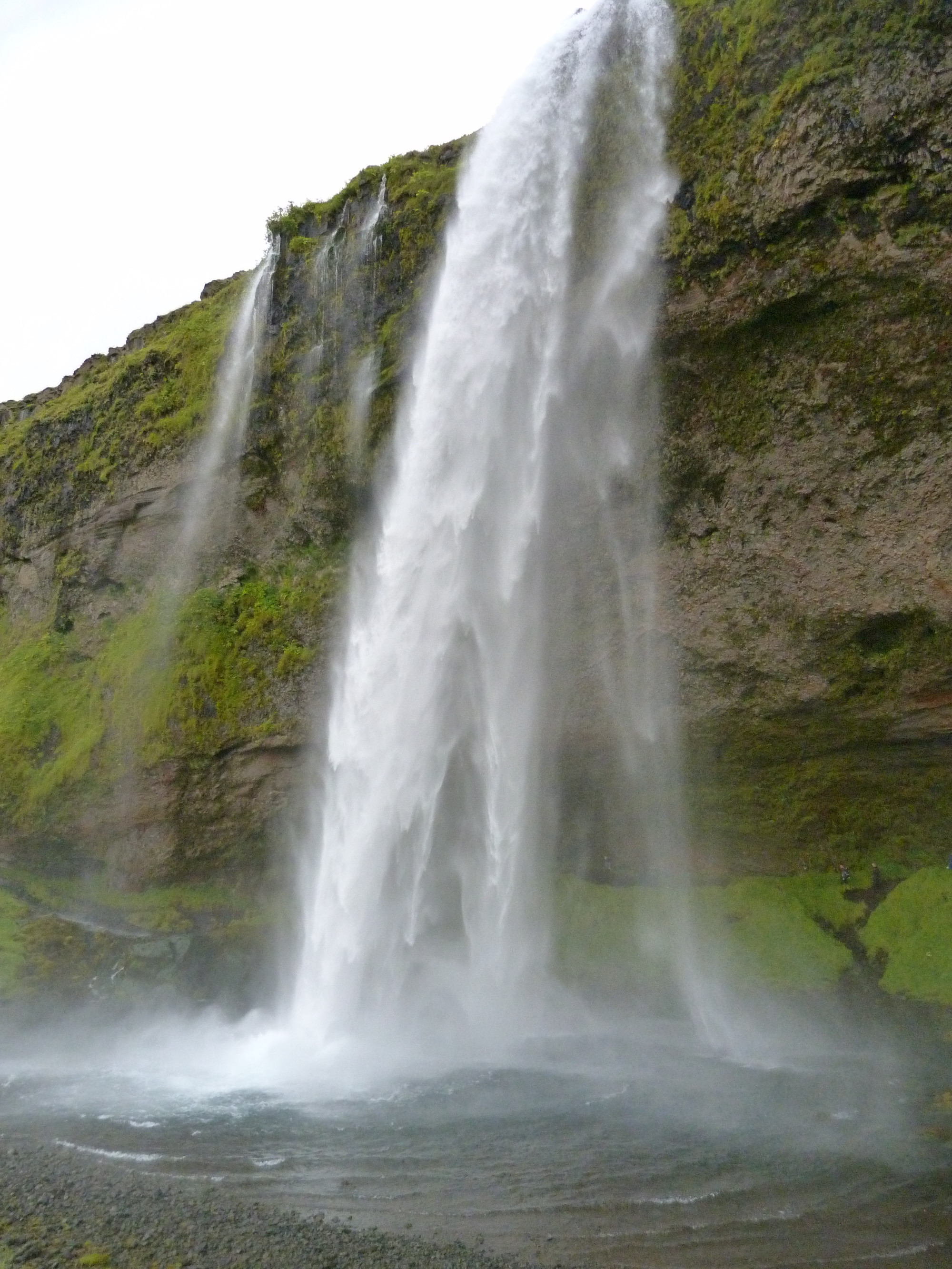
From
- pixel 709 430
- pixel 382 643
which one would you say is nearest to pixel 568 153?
pixel 709 430

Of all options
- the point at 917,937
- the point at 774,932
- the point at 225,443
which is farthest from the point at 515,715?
the point at 225,443

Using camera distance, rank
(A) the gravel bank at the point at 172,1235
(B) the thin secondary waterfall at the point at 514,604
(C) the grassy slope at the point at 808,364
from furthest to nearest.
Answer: (B) the thin secondary waterfall at the point at 514,604 < (C) the grassy slope at the point at 808,364 < (A) the gravel bank at the point at 172,1235

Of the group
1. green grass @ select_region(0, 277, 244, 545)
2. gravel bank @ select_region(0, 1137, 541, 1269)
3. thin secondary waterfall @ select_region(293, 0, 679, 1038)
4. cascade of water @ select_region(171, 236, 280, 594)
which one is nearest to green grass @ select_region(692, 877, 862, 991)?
thin secondary waterfall @ select_region(293, 0, 679, 1038)

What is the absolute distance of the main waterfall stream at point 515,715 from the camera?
15.1 metres

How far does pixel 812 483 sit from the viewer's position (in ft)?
49.9

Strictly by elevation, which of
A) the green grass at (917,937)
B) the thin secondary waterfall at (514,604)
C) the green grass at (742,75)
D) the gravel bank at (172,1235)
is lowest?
the gravel bank at (172,1235)

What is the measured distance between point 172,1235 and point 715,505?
41.0 ft

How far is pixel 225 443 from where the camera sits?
21.8 meters

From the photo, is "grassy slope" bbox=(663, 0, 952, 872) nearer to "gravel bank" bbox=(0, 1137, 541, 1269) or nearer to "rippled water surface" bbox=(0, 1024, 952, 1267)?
"rippled water surface" bbox=(0, 1024, 952, 1267)

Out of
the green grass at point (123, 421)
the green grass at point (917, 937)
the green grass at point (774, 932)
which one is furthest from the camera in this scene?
the green grass at point (123, 421)

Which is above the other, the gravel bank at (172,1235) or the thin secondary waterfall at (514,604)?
the thin secondary waterfall at (514,604)

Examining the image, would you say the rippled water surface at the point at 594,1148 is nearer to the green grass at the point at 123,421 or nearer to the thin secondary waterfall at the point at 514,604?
the thin secondary waterfall at the point at 514,604

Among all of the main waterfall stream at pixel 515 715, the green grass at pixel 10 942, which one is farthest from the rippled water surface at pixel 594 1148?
the green grass at pixel 10 942

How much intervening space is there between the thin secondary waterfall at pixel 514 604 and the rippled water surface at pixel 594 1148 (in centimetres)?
332
